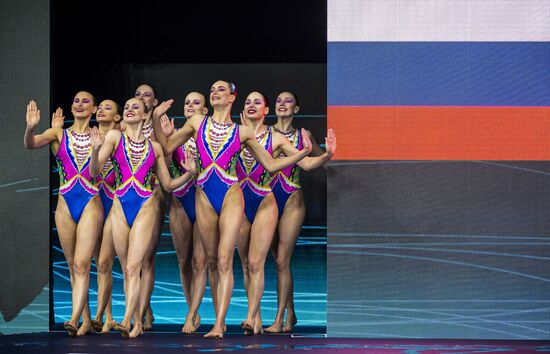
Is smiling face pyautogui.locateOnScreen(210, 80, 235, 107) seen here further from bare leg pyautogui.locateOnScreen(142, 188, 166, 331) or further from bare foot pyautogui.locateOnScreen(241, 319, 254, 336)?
bare foot pyautogui.locateOnScreen(241, 319, 254, 336)

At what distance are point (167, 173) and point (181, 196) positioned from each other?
71 centimetres

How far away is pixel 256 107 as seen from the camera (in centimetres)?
866

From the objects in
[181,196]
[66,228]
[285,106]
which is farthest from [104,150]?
[285,106]

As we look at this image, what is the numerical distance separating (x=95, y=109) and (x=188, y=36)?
1.85 m

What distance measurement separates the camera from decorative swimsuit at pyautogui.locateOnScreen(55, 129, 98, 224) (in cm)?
833

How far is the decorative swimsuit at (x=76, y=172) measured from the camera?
8.33 meters

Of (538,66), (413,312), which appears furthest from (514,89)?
(413,312)

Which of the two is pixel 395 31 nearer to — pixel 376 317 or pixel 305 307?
pixel 376 317

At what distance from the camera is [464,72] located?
27.0ft

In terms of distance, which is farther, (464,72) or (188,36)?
(188,36)

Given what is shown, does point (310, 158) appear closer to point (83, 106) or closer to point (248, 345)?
point (248, 345)

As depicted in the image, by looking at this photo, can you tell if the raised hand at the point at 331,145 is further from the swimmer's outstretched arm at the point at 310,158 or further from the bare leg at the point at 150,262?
the bare leg at the point at 150,262

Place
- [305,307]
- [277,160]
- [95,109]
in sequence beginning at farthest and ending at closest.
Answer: [305,307], [95,109], [277,160]

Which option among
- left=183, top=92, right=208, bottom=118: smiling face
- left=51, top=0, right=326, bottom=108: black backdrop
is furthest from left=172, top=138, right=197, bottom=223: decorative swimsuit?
left=51, top=0, right=326, bottom=108: black backdrop
